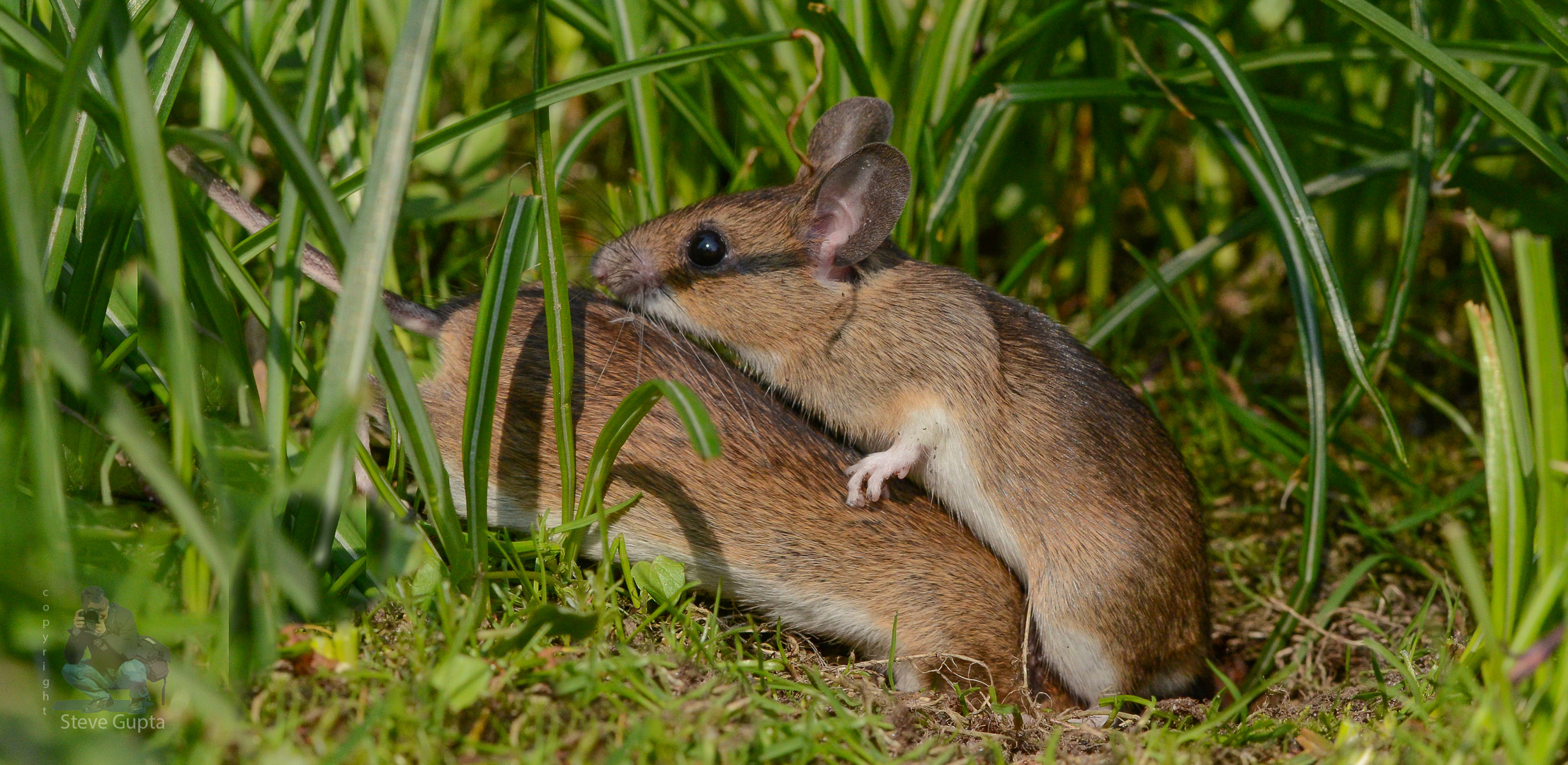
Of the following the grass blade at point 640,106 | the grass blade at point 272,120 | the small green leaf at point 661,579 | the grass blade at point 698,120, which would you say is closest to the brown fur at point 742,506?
the small green leaf at point 661,579

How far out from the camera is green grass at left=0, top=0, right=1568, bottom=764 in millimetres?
1896

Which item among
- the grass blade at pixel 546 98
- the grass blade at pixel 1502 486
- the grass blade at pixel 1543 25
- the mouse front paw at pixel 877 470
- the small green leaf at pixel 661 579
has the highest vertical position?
the grass blade at pixel 546 98

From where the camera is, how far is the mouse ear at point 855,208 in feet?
10.2

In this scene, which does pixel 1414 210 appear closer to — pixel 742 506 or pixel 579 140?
pixel 742 506

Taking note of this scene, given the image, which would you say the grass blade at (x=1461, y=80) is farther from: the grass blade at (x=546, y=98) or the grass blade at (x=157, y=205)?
the grass blade at (x=157, y=205)

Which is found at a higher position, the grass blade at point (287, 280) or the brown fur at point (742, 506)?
the grass blade at point (287, 280)

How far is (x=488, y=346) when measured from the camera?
2.42 meters

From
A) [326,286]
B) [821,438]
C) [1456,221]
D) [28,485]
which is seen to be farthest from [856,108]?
[1456,221]

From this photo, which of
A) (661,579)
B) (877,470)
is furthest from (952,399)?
(661,579)

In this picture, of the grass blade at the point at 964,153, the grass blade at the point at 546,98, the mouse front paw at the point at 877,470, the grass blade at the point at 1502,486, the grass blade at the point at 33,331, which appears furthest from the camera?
the grass blade at the point at 964,153

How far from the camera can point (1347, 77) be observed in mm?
4812

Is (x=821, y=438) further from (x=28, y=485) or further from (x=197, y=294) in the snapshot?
(x=28, y=485)

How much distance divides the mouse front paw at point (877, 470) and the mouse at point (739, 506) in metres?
0.05

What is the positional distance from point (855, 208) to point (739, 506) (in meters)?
0.89
